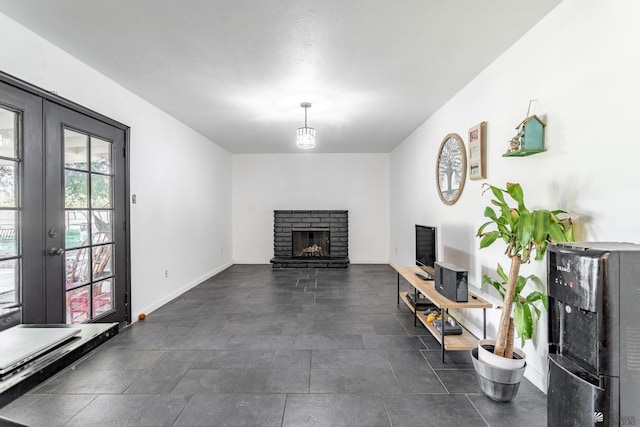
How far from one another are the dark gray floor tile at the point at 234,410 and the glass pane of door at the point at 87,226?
1.57 meters

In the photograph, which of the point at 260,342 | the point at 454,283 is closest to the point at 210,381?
the point at 260,342

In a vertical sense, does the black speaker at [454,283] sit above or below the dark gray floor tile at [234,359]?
above

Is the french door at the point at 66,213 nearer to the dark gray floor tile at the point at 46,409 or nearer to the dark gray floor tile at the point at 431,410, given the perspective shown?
the dark gray floor tile at the point at 46,409

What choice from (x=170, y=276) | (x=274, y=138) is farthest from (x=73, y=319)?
(x=274, y=138)

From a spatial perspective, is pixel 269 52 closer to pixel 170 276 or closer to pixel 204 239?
pixel 170 276

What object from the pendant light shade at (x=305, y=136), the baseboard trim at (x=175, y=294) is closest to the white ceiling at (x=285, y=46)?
the pendant light shade at (x=305, y=136)

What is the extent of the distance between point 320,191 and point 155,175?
3.75m

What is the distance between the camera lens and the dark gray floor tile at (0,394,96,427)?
1.80 m

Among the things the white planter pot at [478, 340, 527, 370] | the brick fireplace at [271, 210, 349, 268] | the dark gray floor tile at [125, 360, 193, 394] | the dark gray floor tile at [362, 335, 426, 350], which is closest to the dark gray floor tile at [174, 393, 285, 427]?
the dark gray floor tile at [125, 360, 193, 394]

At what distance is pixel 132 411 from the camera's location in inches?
74.0

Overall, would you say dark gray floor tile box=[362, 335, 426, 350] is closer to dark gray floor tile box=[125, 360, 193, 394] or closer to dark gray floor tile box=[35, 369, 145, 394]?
dark gray floor tile box=[125, 360, 193, 394]

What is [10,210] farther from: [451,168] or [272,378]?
[451,168]

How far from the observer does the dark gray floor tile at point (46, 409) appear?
180 centimetres

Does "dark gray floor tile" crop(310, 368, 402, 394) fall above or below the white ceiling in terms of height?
below
